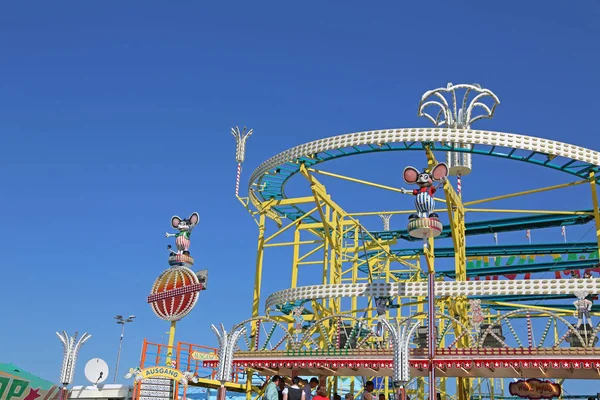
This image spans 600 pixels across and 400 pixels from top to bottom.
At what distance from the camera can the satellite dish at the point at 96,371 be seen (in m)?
22.4

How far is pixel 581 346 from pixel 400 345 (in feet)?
13.6

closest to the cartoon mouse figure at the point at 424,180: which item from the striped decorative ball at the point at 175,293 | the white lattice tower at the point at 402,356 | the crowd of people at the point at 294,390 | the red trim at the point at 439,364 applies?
the red trim at the point at 439,364

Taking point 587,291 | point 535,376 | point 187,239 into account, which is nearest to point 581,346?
point 535,376

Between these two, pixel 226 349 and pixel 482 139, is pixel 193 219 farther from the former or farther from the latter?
pixel 482 139

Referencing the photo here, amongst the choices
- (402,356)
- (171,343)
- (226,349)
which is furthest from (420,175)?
(171,343)

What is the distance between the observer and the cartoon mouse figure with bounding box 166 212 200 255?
24.2 meters

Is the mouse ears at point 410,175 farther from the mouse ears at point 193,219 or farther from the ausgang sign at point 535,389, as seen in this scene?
the mouse ears at point 193,219

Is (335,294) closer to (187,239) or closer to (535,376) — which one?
(535,376)

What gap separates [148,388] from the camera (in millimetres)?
20297

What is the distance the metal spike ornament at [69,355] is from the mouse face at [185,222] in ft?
25.4

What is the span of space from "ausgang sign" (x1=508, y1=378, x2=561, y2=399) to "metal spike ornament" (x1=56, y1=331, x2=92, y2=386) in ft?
35.1

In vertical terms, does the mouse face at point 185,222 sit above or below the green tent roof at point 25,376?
above

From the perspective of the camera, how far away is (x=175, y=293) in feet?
76.2

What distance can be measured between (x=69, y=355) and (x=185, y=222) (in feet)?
27.1
